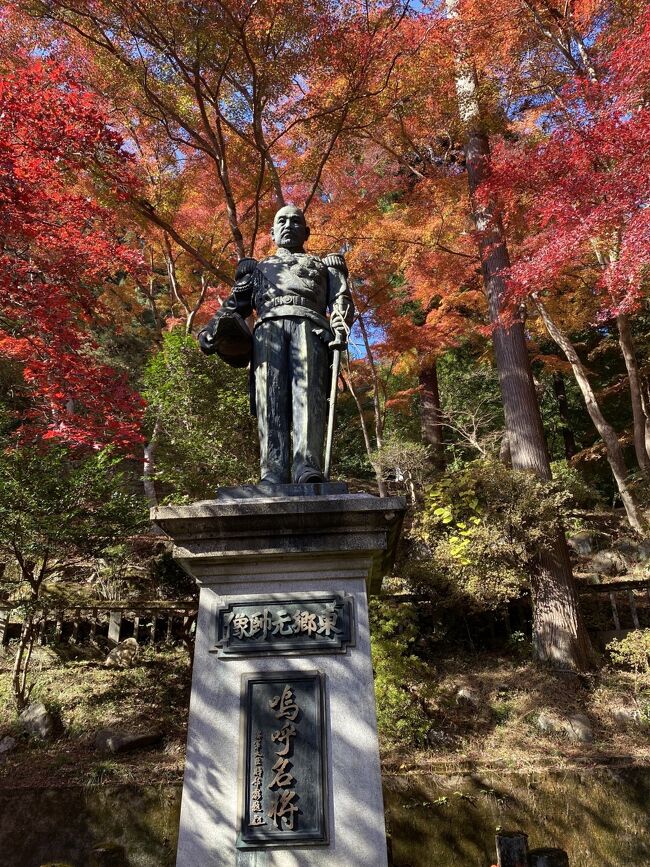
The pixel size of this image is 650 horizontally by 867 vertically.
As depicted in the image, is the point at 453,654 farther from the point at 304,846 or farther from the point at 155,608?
the point at 304,846

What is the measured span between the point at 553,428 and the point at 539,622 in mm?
10613

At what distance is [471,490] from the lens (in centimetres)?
809

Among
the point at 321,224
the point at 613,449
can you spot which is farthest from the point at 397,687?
the point at 321,224

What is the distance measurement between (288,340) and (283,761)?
7.73 feet

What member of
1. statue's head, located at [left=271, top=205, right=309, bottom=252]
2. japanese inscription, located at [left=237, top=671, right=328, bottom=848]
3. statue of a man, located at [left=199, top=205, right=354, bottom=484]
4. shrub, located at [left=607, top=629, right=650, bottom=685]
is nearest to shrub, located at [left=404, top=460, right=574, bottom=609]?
shrub, located at [left=607, top=629, right=650, bottom=685]

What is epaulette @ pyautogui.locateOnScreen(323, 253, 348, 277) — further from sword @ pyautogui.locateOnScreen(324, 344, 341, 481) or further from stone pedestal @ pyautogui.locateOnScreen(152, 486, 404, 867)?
stone pedestal @ pyautogui.locateOnScreen(152, 486, 404, 867)

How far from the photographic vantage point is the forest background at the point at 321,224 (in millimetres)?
7453

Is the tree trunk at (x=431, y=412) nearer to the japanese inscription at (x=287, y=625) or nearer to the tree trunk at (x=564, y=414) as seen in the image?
the tree trunk at (x=564, y=414)

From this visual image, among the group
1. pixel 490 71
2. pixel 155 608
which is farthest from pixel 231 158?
pixel 155 608

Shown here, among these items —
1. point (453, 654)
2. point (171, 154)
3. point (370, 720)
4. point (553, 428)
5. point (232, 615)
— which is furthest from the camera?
point (553, 428)

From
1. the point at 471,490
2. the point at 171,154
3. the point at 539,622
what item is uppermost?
the point at 171,154

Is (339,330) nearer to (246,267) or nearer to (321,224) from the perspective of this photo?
(246,267)

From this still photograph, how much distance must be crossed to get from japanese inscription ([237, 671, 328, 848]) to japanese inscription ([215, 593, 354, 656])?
135 millimetres

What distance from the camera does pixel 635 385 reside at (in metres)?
10.2
